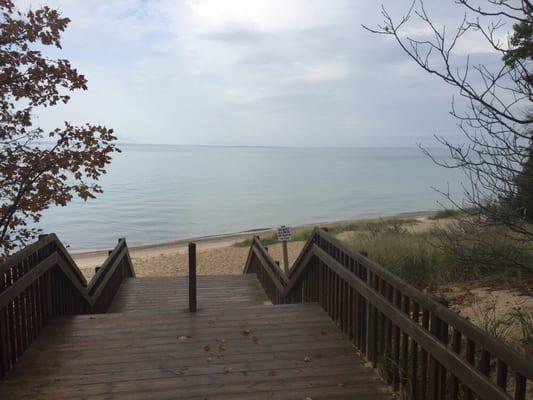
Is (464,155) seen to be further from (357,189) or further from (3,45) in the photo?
(357,189)

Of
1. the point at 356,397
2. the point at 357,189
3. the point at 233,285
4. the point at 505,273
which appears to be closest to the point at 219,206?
the point at 357,189

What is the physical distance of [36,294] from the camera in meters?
4.86

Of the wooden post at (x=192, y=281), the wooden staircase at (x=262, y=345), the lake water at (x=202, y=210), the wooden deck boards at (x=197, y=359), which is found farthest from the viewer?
the lake water at (x=202, y=210)

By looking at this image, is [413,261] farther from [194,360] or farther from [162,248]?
[162,248]

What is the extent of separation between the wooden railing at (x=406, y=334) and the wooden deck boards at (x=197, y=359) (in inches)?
8.3

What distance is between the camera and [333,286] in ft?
17.7

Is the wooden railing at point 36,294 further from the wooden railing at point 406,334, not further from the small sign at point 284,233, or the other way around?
the small sign at point 284,233

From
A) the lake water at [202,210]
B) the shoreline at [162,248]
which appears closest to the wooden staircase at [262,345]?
the shoreline at [162,248]

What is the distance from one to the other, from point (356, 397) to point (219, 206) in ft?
133

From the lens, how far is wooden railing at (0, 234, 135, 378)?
13.3ft

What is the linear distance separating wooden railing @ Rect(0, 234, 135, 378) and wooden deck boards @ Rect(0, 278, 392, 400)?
157mm

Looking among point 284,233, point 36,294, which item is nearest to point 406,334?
point 36,294

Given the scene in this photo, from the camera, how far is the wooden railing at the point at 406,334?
251 centimetres

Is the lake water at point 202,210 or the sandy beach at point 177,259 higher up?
the lake water at point 202,210
